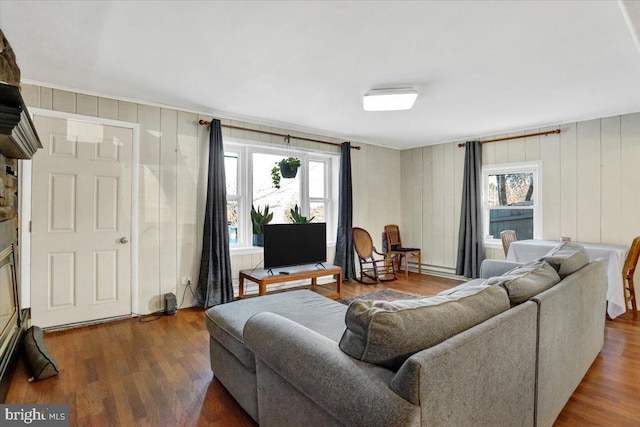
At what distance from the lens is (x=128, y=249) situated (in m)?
3.52

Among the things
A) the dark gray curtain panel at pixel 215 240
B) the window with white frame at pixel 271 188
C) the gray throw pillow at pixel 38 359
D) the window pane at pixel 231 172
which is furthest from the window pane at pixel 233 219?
the gray throw pillow at pixel 38 359

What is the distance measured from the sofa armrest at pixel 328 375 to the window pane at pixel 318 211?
367cm

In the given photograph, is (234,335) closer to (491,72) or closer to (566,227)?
(491,72)

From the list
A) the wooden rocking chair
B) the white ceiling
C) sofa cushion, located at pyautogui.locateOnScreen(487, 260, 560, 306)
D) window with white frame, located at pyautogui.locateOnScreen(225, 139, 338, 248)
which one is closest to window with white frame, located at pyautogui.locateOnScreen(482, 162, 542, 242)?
the white ceiling

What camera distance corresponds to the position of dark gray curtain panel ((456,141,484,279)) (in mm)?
5094

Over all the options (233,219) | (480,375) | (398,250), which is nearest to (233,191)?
(233,219)

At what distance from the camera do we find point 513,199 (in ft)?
16.2

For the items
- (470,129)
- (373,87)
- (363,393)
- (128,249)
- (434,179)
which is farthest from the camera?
(434,179)

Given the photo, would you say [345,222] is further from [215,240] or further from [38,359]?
[38,359]

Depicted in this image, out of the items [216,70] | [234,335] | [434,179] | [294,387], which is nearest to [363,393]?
[294,387]

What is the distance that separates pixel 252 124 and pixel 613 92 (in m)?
3.97

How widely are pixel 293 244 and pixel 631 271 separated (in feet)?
12.3

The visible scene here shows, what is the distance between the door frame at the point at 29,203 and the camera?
9.65 ft

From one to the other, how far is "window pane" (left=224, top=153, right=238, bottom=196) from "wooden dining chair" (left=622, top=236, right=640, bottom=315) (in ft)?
14.8
